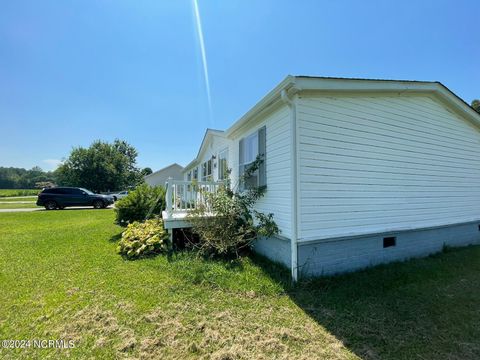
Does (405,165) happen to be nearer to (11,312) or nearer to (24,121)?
(11,312)

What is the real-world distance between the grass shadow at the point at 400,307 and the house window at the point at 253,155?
2023mm

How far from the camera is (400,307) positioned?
3326 mm

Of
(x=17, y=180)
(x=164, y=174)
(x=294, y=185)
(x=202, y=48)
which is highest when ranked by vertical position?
(x=202, y=48)

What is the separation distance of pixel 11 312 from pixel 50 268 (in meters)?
1.93

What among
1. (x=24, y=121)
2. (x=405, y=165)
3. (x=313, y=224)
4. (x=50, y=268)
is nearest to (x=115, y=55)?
(x=50, y=268)

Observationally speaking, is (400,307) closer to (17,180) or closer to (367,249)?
(367,249)

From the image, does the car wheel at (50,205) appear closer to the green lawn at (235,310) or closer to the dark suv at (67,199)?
the dark suv at (67,199)

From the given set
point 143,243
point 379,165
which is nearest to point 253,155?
point 379,165

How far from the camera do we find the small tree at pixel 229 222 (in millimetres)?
5277

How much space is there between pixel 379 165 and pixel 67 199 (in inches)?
813

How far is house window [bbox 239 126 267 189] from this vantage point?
571cm

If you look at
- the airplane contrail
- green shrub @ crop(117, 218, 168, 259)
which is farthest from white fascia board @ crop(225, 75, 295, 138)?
green shrub @ crop(117, 218, 168, 259)

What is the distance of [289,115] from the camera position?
176 inches

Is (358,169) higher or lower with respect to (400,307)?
higher
